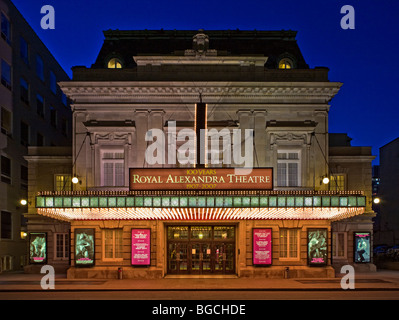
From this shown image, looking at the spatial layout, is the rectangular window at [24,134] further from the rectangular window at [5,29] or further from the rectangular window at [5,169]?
the rectangular window at [5,29]

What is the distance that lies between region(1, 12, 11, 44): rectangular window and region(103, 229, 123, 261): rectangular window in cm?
1858

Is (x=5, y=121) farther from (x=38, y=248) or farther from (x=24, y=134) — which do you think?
(x=38, y=248)

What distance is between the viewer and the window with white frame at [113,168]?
2709 cm

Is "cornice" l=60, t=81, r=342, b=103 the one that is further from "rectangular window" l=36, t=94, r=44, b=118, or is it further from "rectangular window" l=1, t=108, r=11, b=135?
"rectangular window" l=36, t=94, r=44, b=118

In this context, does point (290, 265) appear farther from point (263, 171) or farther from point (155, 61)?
point (155, 61)

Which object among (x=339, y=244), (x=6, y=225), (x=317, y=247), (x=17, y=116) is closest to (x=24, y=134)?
(x=17, y=116)

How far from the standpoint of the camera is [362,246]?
28.8 m

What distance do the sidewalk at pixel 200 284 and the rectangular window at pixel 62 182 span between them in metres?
6.28

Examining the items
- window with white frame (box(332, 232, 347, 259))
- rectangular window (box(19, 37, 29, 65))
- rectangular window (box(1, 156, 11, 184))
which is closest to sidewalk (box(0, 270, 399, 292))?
window with white frame (box(332, 232, 347, 259))

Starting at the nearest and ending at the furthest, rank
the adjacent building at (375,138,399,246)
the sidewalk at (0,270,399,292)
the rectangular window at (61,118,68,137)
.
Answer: the sidewalk at (0,270,399,292) < the rectangular window at (61,118,68,137) < the adjacent building at (375,138,399,246)

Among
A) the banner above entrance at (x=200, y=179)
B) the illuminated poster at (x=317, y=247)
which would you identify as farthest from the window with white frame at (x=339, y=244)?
the banner above entrance at (x=200, y=179)

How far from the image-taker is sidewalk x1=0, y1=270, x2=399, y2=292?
69.9 ft

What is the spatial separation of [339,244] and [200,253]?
10.1 metres
